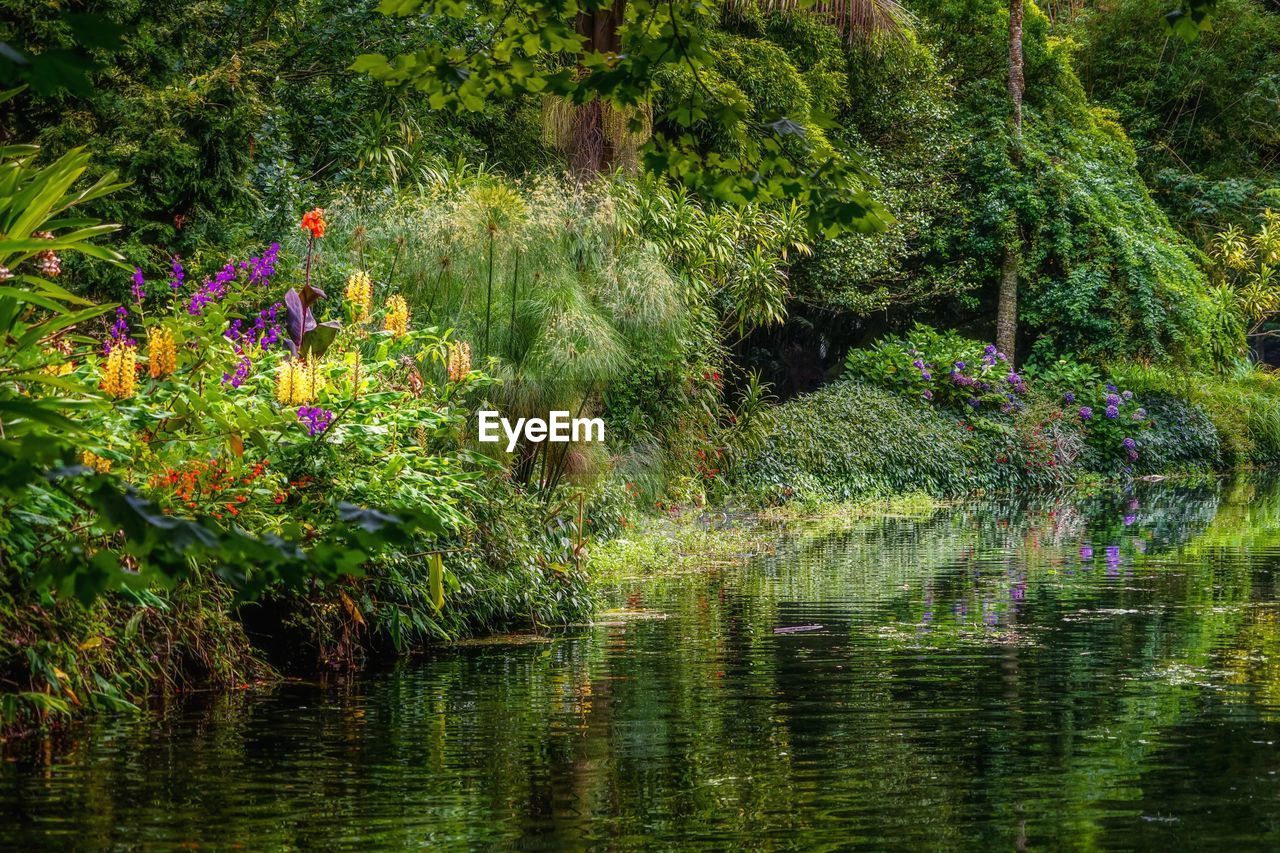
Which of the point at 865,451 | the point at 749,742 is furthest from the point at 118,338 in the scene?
the point at 865,451

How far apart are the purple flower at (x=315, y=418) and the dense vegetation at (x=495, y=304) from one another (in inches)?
0.6

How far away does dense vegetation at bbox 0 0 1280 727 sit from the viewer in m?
5.85

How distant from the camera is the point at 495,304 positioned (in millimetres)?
12320

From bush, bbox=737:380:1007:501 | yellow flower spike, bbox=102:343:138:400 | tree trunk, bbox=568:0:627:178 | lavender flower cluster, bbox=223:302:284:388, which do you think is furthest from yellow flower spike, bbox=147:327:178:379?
bush, bbox=737:380:1007:501

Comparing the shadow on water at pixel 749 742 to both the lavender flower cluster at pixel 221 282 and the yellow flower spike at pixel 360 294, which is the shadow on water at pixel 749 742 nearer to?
the yellow flower spike at pixel 360 294

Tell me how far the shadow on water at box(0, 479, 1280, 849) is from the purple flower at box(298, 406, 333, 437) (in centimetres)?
137

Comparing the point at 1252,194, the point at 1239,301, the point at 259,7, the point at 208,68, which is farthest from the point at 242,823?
the point at 1252,194

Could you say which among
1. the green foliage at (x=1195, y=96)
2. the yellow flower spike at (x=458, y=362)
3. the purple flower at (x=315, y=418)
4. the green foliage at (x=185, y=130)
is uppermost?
the green foliage at (x=1195, y=96)

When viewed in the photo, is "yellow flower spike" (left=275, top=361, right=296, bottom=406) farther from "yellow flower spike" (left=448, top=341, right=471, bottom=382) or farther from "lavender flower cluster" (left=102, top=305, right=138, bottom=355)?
"yellow flower spike" (left=448, top=341, right=471, bottom=382)

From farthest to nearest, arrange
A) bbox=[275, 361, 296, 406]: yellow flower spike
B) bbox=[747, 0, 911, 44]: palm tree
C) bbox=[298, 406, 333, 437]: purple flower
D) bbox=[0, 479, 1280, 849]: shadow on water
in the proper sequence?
bbox=[747, 0, 911, 44]: palm tree → bbox=[298, 406, 333, 437]: purple flower → bbox=[275, 361, 296, 406]: yellow flower spike → bbox=[0, 479, 1280, 849]: shadow on water

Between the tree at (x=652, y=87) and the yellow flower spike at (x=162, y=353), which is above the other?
the tree at (x=652, y=87)

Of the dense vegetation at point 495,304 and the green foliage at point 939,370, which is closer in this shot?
the dense vegetation at point 495,304

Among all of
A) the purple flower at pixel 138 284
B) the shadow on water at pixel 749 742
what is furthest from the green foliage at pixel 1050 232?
the purple flower at pixel 138 284

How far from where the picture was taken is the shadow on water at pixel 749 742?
509cm
